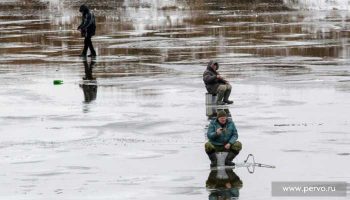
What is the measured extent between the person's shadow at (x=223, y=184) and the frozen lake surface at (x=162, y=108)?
77mm

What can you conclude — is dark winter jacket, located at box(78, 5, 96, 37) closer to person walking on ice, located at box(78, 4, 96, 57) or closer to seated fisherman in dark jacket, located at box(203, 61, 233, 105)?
person walking on ice, located at box(78, 4, 96, 57)

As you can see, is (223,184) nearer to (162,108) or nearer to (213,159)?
(213,159)

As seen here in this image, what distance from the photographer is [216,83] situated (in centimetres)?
2147

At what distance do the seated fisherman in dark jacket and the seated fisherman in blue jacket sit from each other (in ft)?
21.6

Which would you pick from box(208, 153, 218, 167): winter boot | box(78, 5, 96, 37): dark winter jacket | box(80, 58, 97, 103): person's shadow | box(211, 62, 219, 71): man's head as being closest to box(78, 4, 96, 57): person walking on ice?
box(78, 5, 96, 37): dark winter jacket

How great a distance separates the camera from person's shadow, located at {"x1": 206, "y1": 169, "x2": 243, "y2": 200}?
1291 centimetres

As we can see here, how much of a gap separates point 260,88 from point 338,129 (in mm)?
6607

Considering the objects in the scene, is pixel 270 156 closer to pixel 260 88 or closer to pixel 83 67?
pixel 260 88

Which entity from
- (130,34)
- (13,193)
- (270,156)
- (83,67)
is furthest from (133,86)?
(130,34)

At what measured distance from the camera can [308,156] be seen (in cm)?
1559

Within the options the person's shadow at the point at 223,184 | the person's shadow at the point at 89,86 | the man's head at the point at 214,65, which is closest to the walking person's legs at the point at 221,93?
the man's head at the point at 214,65

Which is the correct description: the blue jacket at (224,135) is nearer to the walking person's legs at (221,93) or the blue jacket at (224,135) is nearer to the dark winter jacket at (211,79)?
the dark winter jacket at (211,79)

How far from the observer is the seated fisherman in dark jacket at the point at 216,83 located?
21344 mm

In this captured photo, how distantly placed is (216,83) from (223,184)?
795 centimetres
